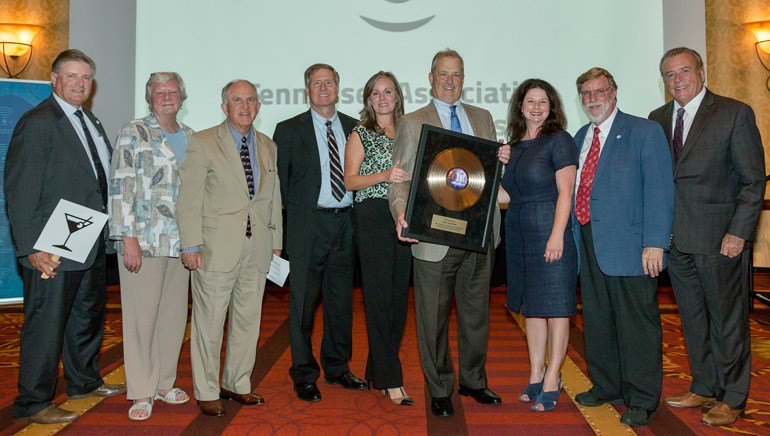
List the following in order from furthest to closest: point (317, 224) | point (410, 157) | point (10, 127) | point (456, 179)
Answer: point (10, 127) → point (317, 224) → point (410, 157) → point (456, 179)

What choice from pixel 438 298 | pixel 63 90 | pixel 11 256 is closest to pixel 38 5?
pixel 11 256

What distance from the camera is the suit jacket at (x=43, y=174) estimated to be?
2902 mm

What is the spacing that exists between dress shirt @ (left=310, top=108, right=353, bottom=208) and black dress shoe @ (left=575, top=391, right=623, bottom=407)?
1.54 m

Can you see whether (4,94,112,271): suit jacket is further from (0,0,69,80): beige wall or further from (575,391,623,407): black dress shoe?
(0,0,69,80): beige wall

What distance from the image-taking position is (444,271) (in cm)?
297

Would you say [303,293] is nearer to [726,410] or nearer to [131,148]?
[131,148]

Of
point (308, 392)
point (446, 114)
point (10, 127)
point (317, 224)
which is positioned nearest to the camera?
point (446, 114)

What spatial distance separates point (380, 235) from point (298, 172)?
614 mm

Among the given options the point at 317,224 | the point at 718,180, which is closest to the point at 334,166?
the point at 317,224

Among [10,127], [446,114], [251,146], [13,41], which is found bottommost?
[251,146]

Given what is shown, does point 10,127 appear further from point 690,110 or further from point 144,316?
point 690,110

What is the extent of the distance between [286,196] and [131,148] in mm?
851

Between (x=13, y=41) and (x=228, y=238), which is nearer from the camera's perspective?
(x=228, y=238)

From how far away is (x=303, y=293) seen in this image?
340 cm
